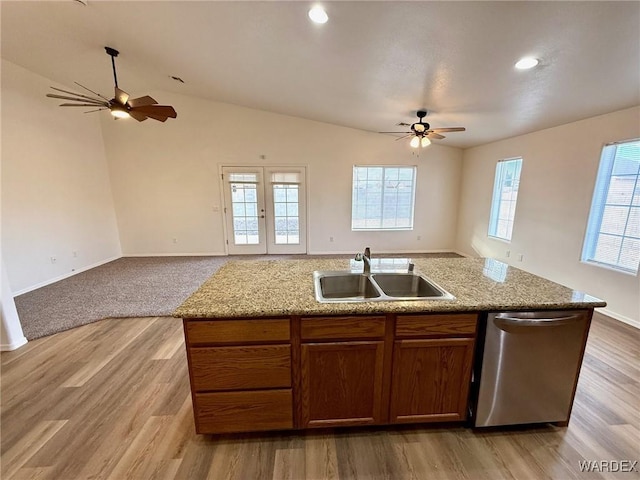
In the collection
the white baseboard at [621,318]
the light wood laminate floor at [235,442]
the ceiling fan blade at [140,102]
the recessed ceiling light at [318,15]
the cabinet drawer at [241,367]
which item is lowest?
the light wood laminate floor at [235,442]

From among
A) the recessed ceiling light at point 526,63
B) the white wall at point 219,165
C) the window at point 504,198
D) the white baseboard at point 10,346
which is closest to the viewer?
the recessed ceiling light at point 526,63

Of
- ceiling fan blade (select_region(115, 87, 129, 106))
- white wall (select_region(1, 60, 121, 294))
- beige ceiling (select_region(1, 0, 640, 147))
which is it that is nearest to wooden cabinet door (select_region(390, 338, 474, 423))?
beige ceiling (select_region(1, 0, 640, 147))

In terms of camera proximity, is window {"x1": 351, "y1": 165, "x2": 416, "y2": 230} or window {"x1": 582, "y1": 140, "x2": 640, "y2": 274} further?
window {"x1": 351, "y1": 165, "x2": 416, "y2": 230}

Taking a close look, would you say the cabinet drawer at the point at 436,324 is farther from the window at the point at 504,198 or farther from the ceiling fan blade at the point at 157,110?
the window at the point at 504,198

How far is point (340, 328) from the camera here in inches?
54.9

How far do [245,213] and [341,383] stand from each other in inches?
194

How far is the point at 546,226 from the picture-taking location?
12.9 feet

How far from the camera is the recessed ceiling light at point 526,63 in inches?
86.4

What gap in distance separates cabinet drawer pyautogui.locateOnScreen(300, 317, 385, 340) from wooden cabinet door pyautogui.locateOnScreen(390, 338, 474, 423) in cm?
16

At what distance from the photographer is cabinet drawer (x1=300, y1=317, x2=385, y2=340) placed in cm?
138

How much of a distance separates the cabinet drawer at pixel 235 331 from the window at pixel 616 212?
398cm

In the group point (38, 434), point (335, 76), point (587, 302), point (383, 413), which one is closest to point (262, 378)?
point (383, 413)

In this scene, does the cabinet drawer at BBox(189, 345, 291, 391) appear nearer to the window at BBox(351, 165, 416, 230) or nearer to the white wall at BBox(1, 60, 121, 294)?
the white wall at BBox(1, 60, 121, 294)

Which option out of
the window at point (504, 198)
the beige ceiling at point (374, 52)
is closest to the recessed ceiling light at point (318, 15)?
the beige ceiling at point (374, 52)
